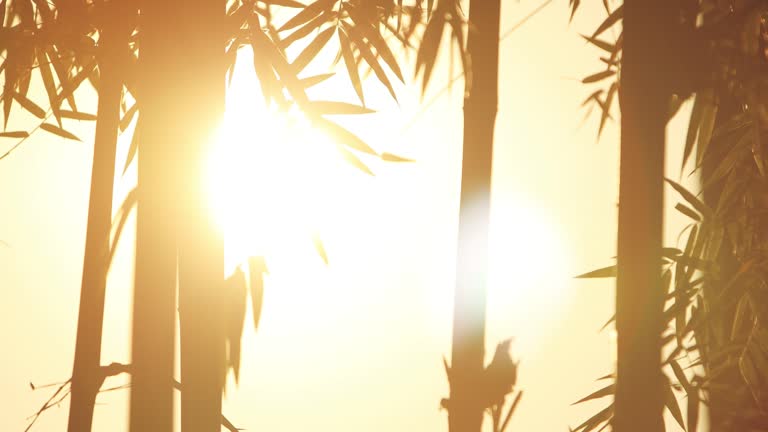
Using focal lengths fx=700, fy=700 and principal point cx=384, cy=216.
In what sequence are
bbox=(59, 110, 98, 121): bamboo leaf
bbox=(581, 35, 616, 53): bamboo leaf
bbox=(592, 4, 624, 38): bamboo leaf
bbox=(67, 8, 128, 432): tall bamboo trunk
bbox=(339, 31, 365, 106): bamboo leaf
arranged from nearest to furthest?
bbox=(67, 8, 128, 432): tall bamboo trunk, bbox=(339, 31, 365, 106): bamboo leaf, bbox=(59, 110, 98, 121): bamboo leaf, bbox=(592, 4, 624, 38): bamboo leaf, bbox=(581, 35, 616, 53): bamboo leaf

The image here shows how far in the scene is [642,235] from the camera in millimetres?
1451

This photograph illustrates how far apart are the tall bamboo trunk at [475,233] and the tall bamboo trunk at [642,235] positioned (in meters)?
0.30

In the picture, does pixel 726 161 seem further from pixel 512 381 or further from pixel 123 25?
pixel 123 25

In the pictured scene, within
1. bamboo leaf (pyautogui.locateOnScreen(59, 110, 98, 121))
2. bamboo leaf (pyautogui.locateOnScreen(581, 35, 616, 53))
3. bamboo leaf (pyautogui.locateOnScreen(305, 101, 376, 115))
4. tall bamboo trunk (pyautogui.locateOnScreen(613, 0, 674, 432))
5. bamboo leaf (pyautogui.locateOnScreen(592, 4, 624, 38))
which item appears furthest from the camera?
bamboo leaf (pyautogui.locateOnScreen(581, 35, 616, 53))

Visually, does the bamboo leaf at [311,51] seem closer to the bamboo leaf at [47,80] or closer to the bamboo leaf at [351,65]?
the bamboo leaf at [351,65]

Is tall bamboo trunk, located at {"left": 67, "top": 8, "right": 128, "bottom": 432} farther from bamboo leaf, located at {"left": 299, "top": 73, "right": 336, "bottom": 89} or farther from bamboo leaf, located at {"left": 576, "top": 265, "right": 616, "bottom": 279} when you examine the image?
bamboo leaf, located at {"left": 576, "top": 265, "right": 616, "bottom": 279}

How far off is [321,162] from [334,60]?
527 millimetres

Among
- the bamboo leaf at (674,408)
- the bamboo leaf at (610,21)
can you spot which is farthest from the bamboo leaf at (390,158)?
the bamboo leaf at (674,408)

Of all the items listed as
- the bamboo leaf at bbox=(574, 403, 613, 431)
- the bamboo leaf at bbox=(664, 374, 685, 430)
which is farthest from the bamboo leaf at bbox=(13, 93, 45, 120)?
the bamboo leaf at bbox=(664, 374, 685, 430)

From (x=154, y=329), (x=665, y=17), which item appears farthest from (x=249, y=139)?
(x=665, y=17)

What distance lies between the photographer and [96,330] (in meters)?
1.76

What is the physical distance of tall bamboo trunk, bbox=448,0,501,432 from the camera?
1.59 metres

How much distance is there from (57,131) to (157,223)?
3.11ft

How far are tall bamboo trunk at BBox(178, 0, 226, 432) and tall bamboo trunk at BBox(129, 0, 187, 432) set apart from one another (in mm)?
30
